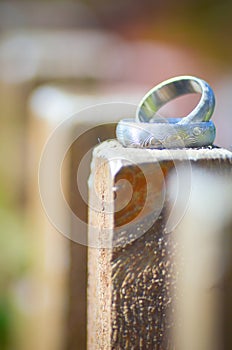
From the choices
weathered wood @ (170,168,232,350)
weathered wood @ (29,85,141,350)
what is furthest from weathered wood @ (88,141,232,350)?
weathered wood @ (29,85,141,350)

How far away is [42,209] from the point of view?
116 centimetres

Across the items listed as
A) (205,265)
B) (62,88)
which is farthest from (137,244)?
(62,88)

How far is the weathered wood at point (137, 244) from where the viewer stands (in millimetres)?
597

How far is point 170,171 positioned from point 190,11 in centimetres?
308

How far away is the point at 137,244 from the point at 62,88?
3.44 feet

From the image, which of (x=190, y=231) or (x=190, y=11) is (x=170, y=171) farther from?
(x=190, y=11)

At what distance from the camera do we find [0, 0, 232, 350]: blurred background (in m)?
1.06

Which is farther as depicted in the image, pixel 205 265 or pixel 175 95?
pixel 175 95

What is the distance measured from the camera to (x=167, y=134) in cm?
65

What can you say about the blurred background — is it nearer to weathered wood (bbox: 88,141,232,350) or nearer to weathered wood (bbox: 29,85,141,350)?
weathered wood (bbox: 29,85,141,350)

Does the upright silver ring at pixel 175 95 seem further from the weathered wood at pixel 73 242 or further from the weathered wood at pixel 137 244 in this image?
the weathered wood at pixel 73 242

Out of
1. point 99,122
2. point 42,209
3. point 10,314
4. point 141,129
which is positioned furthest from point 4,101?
point 141,129

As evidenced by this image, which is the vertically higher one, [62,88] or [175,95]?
[62,88]

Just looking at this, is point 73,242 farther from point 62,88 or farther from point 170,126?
point 62,88
